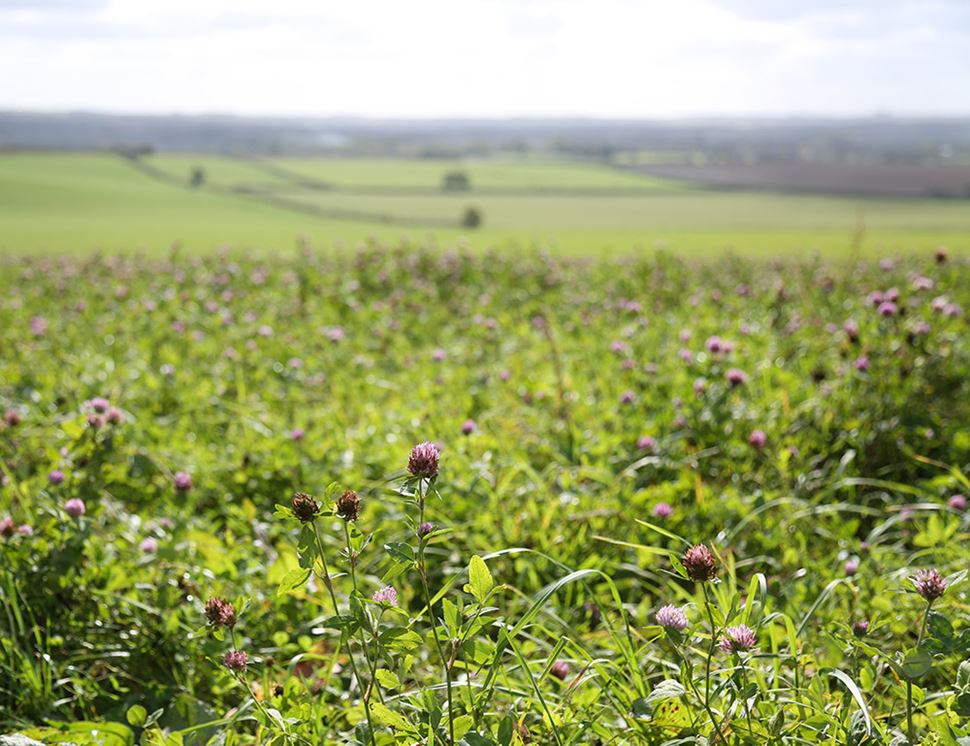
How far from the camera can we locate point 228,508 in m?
3.69

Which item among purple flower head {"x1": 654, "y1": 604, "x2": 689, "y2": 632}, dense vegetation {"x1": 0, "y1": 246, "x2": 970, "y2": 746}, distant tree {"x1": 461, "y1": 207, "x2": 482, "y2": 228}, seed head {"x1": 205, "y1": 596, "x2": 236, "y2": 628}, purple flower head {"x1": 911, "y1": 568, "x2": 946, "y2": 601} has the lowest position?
dense vegetation {"x1": 0, "y1": 246, "x2": 970, "y2": 746}

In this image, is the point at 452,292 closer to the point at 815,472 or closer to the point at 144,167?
the point at 815,472

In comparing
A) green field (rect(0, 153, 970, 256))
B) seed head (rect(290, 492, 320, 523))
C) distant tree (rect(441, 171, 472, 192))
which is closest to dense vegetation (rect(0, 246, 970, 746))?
seed head (rect(290, 492, 320, 523))

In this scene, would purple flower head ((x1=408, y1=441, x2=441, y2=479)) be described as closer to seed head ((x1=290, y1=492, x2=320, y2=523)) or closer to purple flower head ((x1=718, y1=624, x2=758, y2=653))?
seed head ((x1=290, y1=492, x2=320, y2=523))

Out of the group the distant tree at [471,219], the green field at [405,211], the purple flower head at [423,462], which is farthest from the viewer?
the distant tree at [471,219]

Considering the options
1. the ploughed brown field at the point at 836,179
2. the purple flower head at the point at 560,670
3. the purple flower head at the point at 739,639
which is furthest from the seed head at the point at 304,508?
the ploughed brown field at the point at 836,179

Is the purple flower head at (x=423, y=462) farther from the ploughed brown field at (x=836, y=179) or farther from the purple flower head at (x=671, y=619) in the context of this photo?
the ploughed brown field at (x=836, y=179)

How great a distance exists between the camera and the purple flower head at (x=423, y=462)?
1551 mm

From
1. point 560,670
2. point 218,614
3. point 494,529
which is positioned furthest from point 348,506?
point 494,529

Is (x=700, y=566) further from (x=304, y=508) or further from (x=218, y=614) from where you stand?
(x=218, y=614)

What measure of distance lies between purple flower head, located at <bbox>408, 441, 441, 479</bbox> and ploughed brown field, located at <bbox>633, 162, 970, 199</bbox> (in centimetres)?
5898

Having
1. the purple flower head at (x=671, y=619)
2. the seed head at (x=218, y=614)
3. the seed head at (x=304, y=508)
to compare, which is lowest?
the seed head at (x=218, y=614)

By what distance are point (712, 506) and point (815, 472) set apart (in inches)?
28.2

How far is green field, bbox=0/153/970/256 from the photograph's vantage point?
21516 mm
